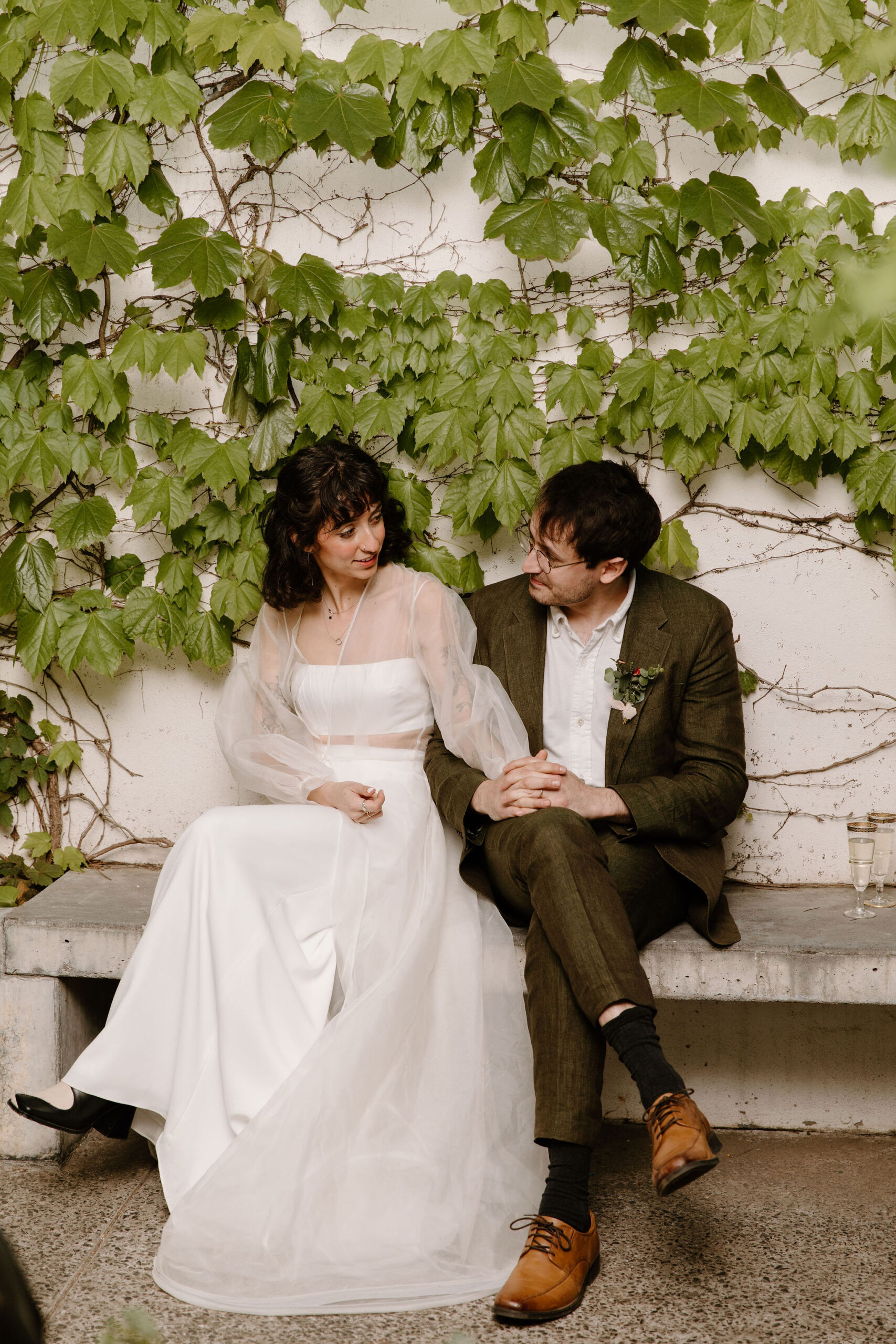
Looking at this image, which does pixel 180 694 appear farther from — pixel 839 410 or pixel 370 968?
pixel 839 410

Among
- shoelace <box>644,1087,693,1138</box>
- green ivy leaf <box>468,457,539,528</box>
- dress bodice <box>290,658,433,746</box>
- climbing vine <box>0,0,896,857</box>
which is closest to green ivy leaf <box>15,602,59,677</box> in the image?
climbing vine <box>0,0,896,857</box>

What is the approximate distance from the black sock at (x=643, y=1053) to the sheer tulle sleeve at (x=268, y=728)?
791 millimetres

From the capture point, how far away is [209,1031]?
2002 mm

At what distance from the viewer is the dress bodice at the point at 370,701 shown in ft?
7.86

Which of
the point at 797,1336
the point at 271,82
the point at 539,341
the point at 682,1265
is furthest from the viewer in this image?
the point at 539,341

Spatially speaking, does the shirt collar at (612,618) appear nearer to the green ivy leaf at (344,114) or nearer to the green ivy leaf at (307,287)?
the green ivy leaf at (307,287)

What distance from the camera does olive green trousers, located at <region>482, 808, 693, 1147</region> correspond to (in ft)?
6.02

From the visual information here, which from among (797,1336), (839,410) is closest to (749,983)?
(797,1336)

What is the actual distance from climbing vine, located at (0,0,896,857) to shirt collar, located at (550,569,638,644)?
222 mm

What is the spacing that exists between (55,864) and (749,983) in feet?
5.41

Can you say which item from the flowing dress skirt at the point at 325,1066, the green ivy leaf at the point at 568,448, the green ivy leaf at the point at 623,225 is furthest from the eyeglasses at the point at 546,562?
the green ivy leaf at the point at 623,225

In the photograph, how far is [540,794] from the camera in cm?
213

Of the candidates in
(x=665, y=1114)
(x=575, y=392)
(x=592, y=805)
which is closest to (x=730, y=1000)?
(x=592, y=805)

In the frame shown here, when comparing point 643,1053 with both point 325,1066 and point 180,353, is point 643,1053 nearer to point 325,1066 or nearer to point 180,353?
point 325,1066
